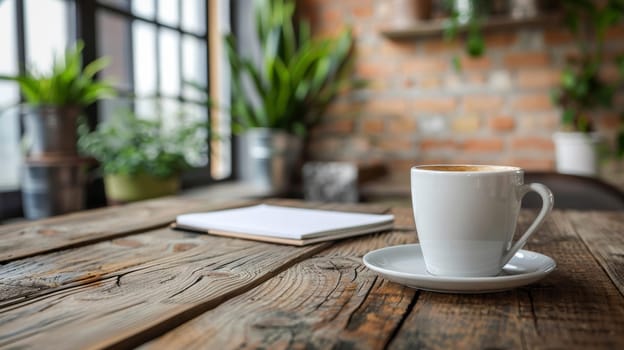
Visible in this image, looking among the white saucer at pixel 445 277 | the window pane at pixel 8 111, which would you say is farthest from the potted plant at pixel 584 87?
the window pane at pixel 8 111

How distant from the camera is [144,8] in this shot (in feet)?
8.54

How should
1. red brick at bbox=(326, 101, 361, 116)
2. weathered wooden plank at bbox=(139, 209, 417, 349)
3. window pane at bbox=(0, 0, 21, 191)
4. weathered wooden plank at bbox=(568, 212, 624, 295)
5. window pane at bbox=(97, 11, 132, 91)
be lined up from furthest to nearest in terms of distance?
1. red brick at bbox=(326, 101, 361, 116)
2. window pane at bbox=(97, 11, 132, 91)
3. window pane at bbox=(0, 0, 21, 191)
4. weathered wooden plank at bbox=(568, 212, 624, 295)
5. weathered wooden plank at bbox=(139, 209, 417, 349)

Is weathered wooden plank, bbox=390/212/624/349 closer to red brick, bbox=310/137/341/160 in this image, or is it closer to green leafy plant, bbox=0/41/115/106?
green leafy plant, bbox=0/41/115/106

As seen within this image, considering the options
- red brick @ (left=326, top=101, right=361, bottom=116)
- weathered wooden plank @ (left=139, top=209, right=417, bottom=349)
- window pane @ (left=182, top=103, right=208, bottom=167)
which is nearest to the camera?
weathered wooden plank @ (left=139, top=209, right=417, bottom=349)

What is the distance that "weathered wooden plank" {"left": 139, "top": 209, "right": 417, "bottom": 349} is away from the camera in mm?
483

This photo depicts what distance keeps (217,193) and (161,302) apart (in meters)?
2.14

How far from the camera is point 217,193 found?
2.71 m

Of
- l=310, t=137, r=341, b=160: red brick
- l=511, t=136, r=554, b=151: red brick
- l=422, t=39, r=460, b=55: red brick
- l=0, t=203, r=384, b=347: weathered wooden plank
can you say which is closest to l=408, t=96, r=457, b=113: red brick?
l=422, t=39, r=460, b=55: red brick

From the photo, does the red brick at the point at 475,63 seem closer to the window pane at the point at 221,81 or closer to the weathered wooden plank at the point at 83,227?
the window pane at the point at 221,81

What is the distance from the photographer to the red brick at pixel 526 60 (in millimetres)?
2908

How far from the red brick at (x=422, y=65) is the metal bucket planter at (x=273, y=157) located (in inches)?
27.7

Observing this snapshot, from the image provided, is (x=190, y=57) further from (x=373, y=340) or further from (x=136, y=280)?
(x=373, y=340)

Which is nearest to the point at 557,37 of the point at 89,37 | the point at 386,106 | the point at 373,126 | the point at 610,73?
the point at 610,73

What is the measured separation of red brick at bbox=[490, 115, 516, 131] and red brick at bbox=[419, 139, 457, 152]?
21cm
